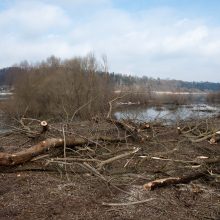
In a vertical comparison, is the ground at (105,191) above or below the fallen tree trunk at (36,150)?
below

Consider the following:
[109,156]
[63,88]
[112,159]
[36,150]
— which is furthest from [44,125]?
[63,88]

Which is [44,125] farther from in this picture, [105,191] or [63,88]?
[63,88]

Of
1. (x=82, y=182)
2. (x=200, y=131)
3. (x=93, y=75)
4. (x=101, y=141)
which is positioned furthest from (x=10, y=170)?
(x=93, y=75)

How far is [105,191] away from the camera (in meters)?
5.27

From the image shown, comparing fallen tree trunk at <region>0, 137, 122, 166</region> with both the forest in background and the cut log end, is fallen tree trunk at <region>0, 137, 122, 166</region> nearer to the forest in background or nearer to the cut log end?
the cut log end

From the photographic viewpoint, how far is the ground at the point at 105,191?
14.9ft

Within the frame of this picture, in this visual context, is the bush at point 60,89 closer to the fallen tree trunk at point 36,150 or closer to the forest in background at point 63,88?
the forest in background at point 63,88

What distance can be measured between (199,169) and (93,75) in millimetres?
22245

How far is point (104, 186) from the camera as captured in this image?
17.9ft

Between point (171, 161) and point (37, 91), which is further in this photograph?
point (37, 91)

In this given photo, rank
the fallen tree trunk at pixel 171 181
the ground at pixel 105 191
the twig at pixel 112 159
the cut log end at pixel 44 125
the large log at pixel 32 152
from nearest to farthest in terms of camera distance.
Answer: the ground at pixel 105 191 → the fallen tree trunk at pixel 171 181 → the large log at pixel 32 152 → the twig at pixel 112 159 → the cut log end at pixel 44 125

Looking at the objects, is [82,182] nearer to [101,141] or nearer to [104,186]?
[104,186]

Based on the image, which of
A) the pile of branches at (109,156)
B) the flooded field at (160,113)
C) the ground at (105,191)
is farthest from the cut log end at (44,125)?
the flooded field at (160,113)

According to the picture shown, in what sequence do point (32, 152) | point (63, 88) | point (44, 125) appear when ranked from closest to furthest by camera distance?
point (32, 152)
point (44, 125)
point (63, 88)
